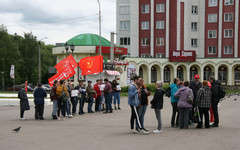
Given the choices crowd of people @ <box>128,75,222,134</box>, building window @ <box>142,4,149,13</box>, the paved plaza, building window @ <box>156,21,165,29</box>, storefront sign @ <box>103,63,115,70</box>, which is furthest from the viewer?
building window @ <box>142,4,149,13</box>

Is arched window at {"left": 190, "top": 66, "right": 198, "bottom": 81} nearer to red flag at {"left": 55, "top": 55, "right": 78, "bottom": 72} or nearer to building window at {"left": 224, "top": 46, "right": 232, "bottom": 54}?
building window at {"left": 224, "top": 46, "right": 232, "bottom": 54}

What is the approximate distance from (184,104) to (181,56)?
38.7 metres

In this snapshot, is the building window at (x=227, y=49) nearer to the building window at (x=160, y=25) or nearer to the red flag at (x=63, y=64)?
the building window at (x=160, y=25)

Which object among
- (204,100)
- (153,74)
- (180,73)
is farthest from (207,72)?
(204,100)

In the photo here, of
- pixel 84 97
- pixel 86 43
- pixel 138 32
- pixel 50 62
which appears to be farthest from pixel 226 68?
pixel 50 62

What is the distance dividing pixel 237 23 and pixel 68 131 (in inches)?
1961

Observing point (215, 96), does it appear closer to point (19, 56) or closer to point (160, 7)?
point (160, 7)

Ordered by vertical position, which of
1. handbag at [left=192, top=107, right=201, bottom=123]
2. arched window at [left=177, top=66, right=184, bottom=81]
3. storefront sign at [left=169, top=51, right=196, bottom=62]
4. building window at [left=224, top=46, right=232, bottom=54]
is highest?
building window at [left=224, top=46, right=232, bottom=54]

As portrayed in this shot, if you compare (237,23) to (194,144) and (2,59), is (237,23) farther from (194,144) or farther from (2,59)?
(194,144)

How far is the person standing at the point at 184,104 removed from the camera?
1153 centimetres

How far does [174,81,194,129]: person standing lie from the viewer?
11.5 meters

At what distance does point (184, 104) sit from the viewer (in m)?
11.5

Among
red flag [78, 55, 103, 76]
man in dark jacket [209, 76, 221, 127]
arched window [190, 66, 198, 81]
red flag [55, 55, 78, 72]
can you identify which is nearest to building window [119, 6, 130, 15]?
arched window [190, 66, 198, 81]

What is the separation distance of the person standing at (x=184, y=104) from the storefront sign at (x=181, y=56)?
38.0 metres
